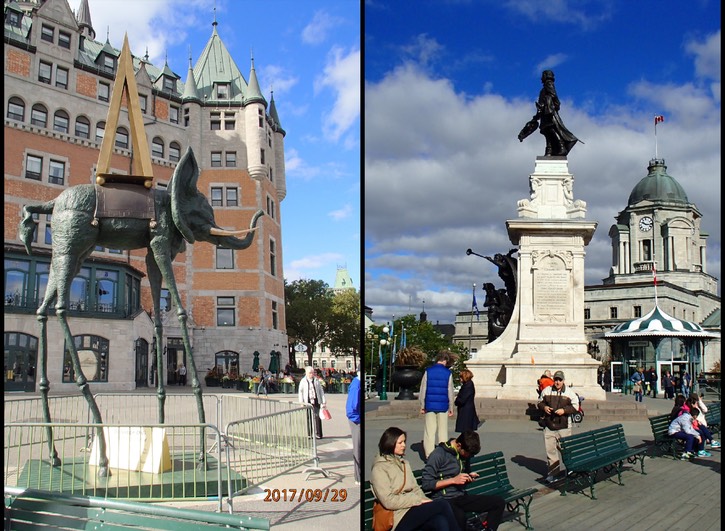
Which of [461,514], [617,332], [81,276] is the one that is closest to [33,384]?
[81,276]

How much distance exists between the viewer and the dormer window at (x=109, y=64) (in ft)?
86.1

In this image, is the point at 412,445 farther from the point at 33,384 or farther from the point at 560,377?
the point at 33,384

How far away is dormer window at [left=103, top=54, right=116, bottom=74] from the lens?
1034 inches

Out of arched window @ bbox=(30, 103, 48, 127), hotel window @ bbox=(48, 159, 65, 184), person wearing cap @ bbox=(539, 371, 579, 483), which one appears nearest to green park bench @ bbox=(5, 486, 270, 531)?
person wearing cap @ bbox=(539, 371, 579, 483)

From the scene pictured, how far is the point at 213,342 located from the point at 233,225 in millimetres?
5719

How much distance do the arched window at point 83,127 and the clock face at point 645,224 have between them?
7897cm

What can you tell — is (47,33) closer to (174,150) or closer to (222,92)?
(222,92)

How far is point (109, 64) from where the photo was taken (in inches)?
1060

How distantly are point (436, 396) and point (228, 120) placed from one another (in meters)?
Answer: 19.5

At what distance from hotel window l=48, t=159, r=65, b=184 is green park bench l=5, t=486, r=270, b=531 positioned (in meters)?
24.4

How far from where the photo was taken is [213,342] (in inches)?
1337

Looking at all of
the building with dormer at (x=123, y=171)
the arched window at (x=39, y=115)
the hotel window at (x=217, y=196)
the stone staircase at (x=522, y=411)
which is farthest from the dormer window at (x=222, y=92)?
the stone staircase at (x=522, y=411)

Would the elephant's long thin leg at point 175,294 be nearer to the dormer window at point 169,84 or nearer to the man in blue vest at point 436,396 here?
the man in blue vest at point 436,396

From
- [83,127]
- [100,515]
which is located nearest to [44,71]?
[83,127]
